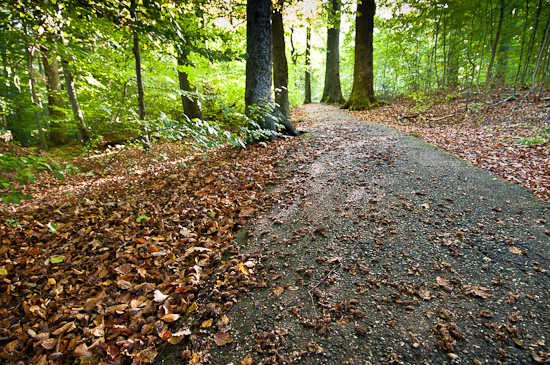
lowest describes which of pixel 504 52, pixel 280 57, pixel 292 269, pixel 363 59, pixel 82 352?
pixel 82 352

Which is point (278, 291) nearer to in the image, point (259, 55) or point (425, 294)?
point (425, 294)

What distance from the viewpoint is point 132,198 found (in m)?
3.41

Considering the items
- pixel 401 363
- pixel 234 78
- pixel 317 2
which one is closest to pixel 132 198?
pixel 401 363

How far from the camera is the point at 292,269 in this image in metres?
2.07

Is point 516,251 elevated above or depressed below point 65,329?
above

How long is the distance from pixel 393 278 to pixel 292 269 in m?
0.85

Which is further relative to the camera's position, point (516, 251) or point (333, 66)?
point (333, 66)

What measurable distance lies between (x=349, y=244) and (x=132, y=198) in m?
3.17

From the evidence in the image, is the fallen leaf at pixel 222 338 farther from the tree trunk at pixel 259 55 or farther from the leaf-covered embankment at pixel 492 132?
the tree trunk at pixel 259 55

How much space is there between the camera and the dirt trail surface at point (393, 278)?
1.40 meters

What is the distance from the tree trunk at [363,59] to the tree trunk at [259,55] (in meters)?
6.50

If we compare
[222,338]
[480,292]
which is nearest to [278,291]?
[222,338]

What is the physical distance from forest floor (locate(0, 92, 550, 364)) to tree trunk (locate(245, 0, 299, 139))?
1.94 metres

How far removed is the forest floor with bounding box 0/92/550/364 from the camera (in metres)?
1.47
